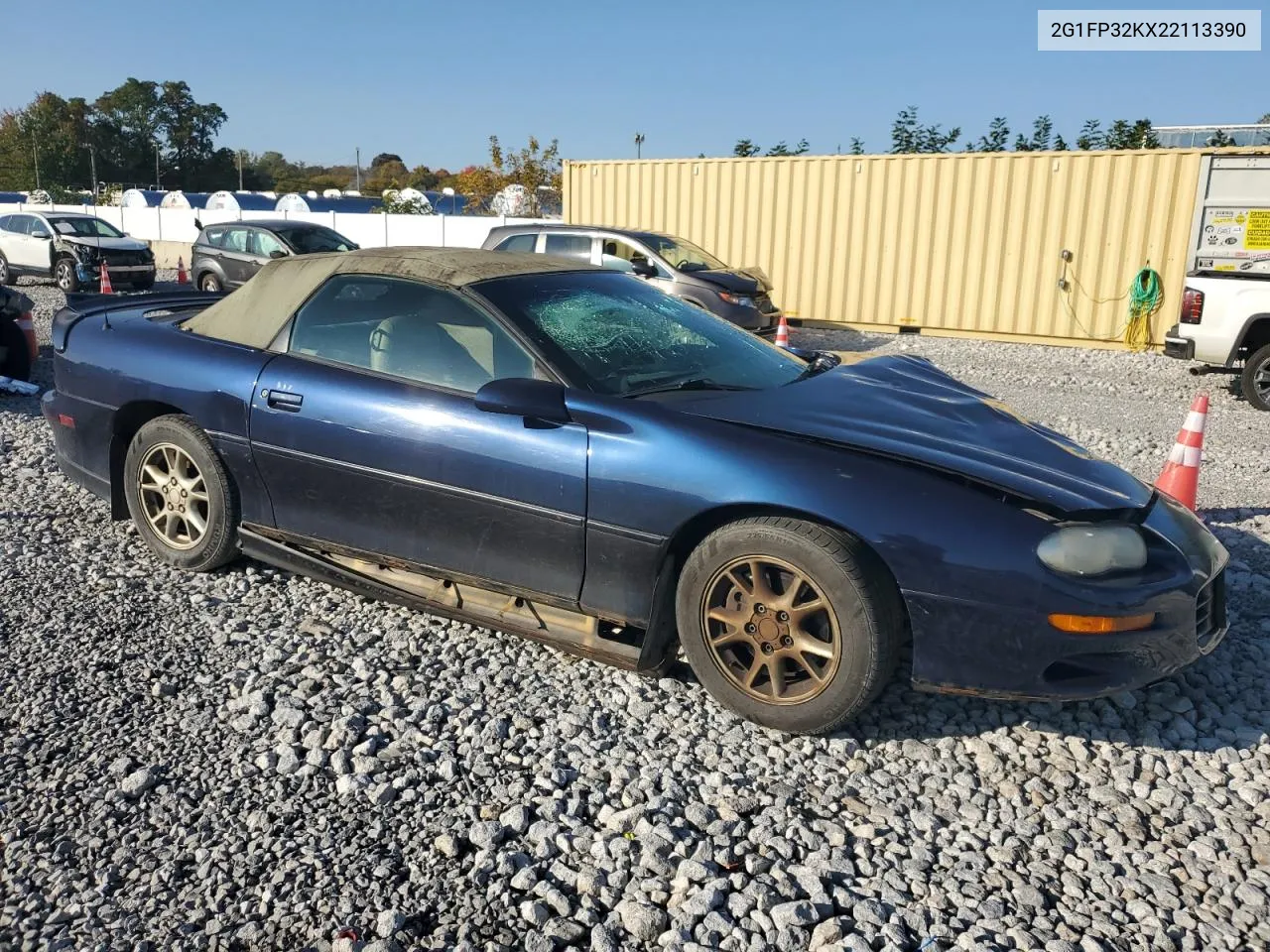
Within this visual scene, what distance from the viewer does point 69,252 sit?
1922cm

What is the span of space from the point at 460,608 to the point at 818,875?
5.62 ft

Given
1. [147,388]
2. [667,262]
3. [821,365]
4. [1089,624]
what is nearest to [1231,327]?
[667,262]

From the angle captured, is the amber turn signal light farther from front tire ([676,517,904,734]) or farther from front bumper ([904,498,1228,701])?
front tire ([676,517,904,734])

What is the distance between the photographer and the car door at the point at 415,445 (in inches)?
135

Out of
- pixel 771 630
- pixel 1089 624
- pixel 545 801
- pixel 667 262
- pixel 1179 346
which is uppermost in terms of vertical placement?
pixel 667 262

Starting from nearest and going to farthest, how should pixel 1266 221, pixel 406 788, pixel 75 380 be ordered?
pixel 406 788, pixel 75 380, pixel 1266 221

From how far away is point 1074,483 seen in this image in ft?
10.5

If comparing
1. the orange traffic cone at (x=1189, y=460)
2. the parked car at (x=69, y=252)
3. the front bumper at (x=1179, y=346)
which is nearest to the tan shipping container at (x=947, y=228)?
the front bumper at (x=1179, y=346)

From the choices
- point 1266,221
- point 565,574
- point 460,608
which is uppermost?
point 1266,221

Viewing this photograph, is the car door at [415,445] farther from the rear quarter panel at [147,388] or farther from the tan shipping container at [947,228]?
the tan shipping container at [947,228]

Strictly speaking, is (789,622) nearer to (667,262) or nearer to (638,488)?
(638,488)

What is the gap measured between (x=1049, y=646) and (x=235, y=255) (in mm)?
16460

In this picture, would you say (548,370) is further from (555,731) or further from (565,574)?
(555,731)

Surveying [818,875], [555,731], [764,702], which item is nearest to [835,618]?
[764,702]
